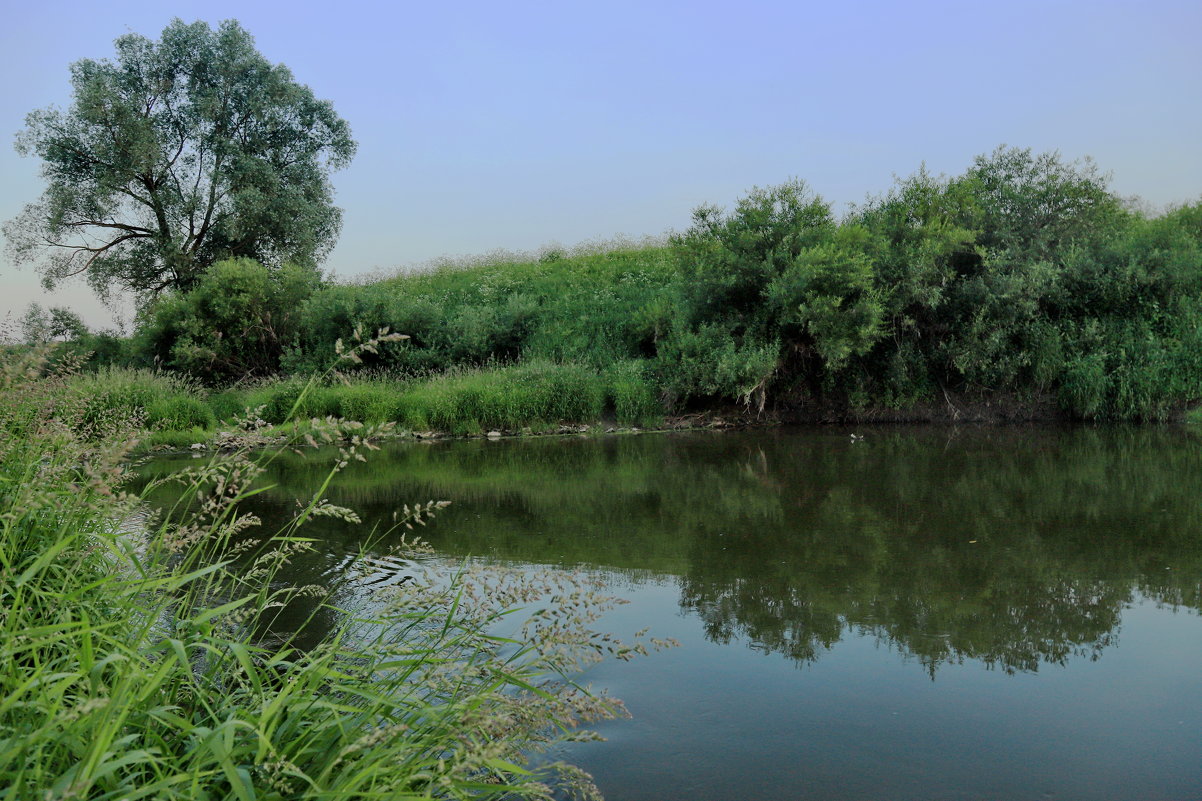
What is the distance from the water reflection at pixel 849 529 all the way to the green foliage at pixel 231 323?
11423 mm

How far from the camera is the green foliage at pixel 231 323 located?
77.9 feet

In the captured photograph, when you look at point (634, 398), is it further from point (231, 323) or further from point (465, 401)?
point (231, 323)

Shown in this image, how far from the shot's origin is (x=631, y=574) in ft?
21.2

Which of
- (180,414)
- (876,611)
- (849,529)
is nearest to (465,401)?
(180,414)

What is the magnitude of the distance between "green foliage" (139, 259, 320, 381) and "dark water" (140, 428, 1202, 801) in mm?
13548

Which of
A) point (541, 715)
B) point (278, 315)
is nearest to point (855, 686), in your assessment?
point (541, 715)

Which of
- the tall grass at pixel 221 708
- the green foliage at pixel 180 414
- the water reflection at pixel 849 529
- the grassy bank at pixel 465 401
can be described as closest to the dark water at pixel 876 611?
the water reflection at pixel 849 529

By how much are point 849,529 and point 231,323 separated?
845 inches

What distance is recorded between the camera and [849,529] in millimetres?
7879

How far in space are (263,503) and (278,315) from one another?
54.6 feet

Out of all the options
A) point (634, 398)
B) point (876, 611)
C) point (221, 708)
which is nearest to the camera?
point (221, 708)

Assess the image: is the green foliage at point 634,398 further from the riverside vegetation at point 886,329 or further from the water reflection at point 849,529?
the water reflection at point 849,529

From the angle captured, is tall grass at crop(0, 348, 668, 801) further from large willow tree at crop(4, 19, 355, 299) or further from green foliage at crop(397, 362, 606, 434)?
large willow tree at crop(4, 19, 355, 299)

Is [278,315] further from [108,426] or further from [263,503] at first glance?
[108,426]
